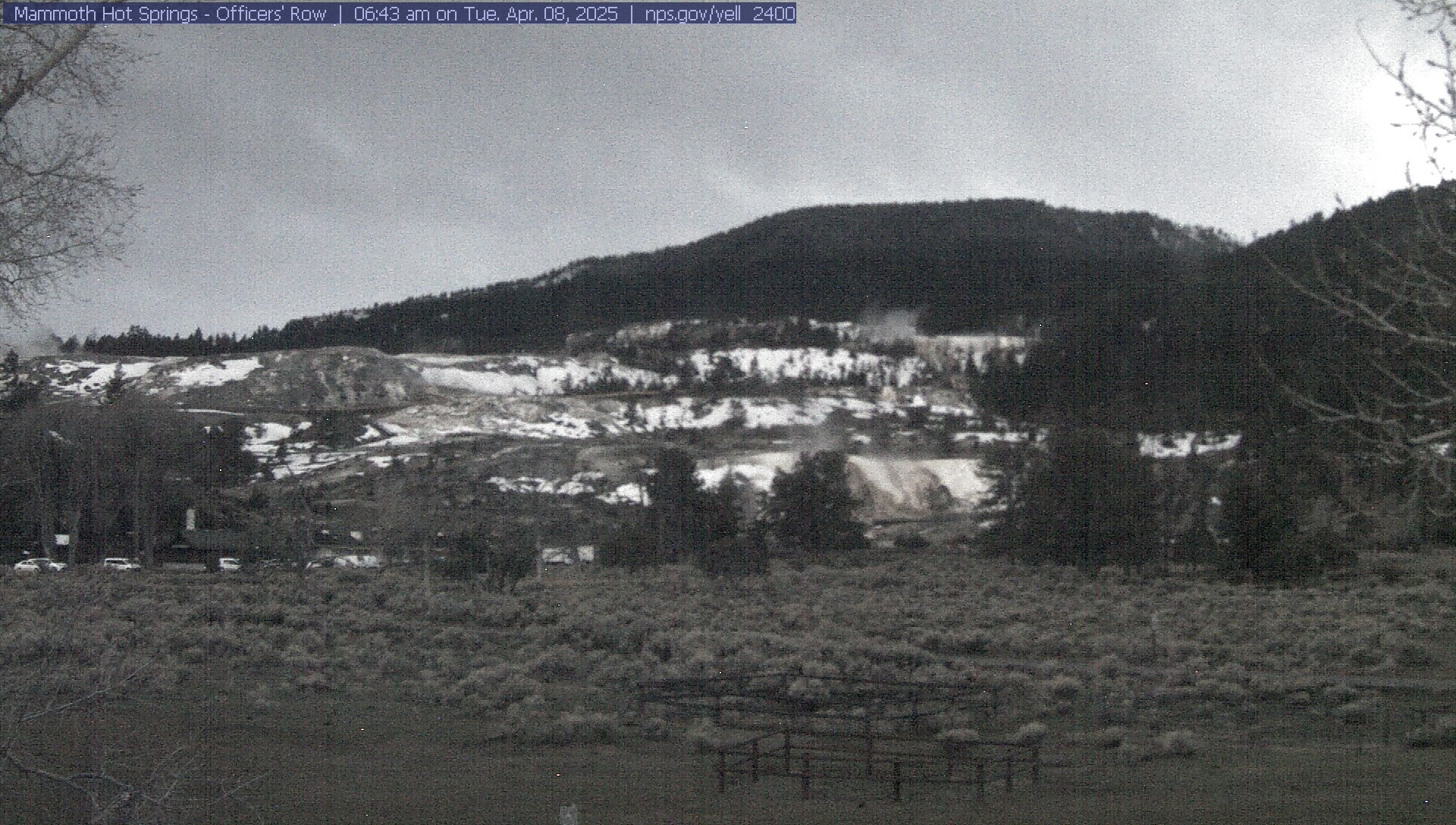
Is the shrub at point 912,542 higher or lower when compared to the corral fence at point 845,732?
lower

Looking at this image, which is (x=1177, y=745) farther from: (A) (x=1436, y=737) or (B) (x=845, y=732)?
(B) (x=845, y=732)

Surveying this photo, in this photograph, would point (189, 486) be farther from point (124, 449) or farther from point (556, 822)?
point (556, 822)

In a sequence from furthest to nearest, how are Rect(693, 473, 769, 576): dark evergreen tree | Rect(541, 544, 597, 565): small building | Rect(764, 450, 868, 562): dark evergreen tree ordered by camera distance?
Rect(764, 450, 868, 562): dark evergreen tree
Rect(541, 544, 597, 565): small building
Rect(693, 473, 769, 576): dark evergreen tree

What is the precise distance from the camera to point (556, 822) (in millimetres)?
13273

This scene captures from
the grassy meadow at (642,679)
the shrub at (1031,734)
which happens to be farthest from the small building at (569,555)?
the shrub at (1031,734)

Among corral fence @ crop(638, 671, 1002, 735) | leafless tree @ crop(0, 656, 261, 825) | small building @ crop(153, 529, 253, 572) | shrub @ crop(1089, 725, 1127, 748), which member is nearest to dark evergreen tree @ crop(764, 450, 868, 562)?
small building @ crop(153, 529, 253, 572)

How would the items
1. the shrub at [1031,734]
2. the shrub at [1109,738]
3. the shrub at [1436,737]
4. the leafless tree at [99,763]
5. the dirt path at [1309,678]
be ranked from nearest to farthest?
the leafless tree at [99,763] → the shrub at [1436,737] → the shrub at [1109,738] → the shrub at [1031,734] → the dirt path at [1309,678]

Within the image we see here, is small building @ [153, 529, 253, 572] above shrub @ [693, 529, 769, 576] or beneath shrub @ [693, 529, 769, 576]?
above

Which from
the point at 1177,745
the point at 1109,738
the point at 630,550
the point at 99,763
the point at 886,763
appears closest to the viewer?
the point at 99,763

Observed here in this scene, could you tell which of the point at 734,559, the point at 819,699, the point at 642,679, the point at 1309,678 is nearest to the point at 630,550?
the point at 734,559

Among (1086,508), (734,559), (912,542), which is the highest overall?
(1086,508)

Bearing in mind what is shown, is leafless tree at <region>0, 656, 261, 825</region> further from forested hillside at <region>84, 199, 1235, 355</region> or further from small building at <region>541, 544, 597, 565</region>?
forested hillside at <region>84, 199, 1235, 355</region>

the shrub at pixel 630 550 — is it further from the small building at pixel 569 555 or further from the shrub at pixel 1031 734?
the shrub at pixel 1031 734

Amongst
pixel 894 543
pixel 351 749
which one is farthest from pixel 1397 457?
pixel 894 543
